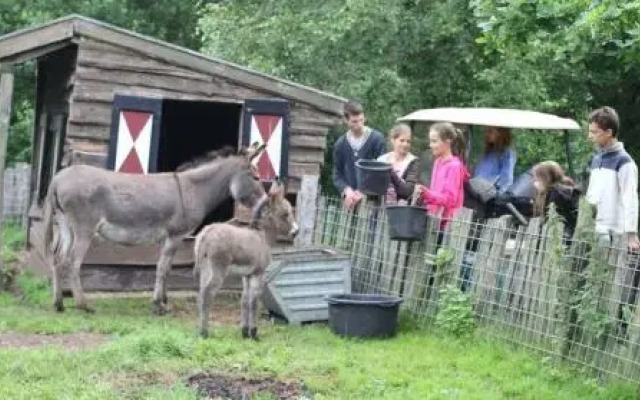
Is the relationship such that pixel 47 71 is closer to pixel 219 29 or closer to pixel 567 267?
pixel 219 29

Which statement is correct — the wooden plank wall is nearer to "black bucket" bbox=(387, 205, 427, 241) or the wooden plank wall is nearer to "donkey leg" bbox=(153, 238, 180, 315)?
"donkey leg" bbox=(153, 238, 180, 315)

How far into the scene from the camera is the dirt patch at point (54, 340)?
8.72 meters

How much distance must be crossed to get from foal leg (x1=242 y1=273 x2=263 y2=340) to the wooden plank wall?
2.97 metres

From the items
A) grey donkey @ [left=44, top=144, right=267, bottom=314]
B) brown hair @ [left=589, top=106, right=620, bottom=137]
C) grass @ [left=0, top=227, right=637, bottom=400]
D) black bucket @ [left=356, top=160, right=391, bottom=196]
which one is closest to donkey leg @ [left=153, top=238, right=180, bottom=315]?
grey donkey @ [left=44, top=144, right=267, bottom=314]

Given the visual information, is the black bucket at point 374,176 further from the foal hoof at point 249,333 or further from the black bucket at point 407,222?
the foal hoof at point 249,333

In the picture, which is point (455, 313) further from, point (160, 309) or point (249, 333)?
point (160, 309)

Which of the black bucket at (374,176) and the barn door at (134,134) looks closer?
the black bucket at (374,176)

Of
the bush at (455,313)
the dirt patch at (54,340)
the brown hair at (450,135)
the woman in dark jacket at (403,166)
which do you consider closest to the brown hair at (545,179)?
the brown hair at (450,135)

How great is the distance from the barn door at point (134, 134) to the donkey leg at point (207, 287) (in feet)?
8.88

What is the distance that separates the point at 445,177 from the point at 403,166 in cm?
71

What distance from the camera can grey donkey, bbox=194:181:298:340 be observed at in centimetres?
922

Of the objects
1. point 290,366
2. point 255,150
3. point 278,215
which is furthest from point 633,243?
point 255,150

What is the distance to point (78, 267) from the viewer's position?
1062cm

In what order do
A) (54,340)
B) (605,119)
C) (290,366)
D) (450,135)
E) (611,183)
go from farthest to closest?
(450,135) → (54,340) → (611,183) → (605,119) → (290,366)
